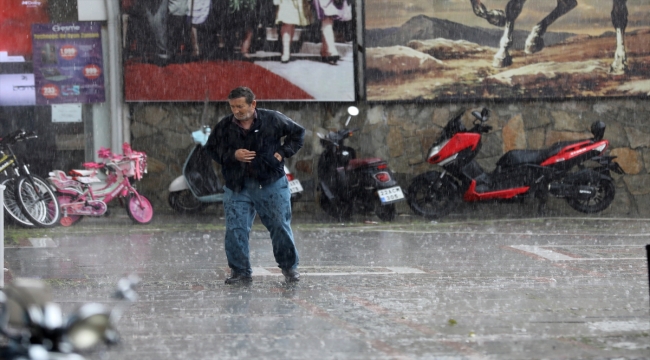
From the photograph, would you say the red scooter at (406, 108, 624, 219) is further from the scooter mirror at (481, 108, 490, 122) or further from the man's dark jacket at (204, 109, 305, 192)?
the man's dark jacket at (204, 109, 305, 192)

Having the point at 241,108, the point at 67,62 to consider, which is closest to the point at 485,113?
the point at 67,62

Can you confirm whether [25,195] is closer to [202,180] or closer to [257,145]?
[202,180]

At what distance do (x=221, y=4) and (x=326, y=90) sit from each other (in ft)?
6.88

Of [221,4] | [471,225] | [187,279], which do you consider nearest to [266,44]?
[221,4]

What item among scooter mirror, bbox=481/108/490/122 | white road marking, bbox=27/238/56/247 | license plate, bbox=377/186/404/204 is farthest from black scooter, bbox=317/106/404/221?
white road marking, bbox=27/238/56/247

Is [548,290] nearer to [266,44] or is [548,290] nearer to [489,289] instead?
[489,289]

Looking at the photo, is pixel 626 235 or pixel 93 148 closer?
Result: pixel 626 235

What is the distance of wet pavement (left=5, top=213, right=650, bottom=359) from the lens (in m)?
6.36

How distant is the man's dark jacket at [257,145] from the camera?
8938 mm

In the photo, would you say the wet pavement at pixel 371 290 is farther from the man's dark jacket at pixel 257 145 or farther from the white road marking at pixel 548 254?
the man's dark jacket at pixel 257 145

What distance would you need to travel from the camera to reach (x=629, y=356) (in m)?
6.05

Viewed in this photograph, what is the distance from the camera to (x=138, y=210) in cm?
1479

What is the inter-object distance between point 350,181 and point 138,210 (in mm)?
3119

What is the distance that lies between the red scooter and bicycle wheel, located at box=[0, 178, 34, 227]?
5.55 meters
